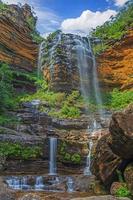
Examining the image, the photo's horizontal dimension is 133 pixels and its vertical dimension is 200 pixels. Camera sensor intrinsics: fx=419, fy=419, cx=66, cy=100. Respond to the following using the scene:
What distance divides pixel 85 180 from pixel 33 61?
19775mm

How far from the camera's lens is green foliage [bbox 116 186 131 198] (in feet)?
43.3

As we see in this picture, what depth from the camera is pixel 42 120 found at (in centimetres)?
2461

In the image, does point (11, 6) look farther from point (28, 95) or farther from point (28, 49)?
point (28, 95)

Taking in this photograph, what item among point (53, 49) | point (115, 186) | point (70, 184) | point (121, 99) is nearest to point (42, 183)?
point (70, 184)

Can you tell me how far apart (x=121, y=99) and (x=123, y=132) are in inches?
729

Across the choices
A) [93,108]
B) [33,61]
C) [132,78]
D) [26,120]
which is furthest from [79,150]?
[33,61]

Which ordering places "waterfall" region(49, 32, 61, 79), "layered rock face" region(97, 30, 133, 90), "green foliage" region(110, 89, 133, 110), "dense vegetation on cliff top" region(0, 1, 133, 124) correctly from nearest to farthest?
1. "dense vegetation on cliff top" region(0, 1, 133, 124)
2. "green foliage" region(110, 89, 133, 110)
3. "waterfall" region(49, 32, 61, 79)
4. "layered rock face" region(97, 30, 133, 90)

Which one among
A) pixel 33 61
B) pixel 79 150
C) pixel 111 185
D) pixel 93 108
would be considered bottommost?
pixel 111 185

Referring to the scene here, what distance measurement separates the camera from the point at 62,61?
32.8m

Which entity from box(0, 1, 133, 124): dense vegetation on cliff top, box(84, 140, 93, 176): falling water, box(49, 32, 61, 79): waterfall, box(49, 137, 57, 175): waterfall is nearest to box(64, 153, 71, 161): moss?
box(49, 137, 57, 175): waterfall

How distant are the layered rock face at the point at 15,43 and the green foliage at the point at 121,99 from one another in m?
7.90

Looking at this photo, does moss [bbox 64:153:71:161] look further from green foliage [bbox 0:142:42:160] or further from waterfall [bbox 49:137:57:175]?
green foliage [bbox 0:142:42:160]

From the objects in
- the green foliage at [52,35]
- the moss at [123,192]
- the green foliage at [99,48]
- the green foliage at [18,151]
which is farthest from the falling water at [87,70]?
the moss at [123,192]

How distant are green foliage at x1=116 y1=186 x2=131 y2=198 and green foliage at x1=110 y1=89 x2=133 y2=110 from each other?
16.6 metres
